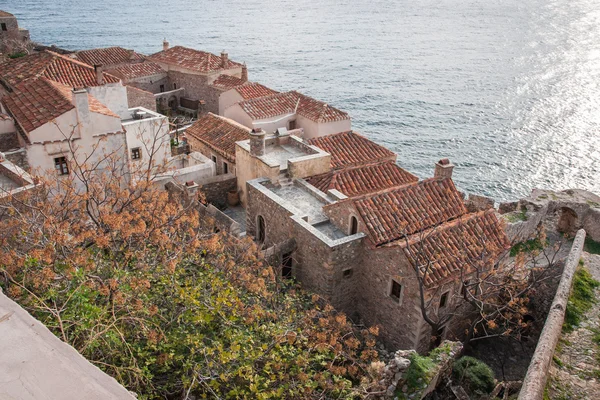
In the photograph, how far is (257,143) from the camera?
24.8m

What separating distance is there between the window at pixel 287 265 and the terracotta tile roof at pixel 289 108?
582 inches

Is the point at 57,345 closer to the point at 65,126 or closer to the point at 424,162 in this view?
the point at 65,126

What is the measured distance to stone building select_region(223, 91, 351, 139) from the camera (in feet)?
113

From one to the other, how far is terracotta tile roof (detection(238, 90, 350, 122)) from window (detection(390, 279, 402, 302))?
17162 millimetres

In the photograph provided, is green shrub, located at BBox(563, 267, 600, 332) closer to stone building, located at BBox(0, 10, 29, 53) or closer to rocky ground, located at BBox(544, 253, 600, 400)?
rocky ground, located at BBox(544, 253, 600, 400)

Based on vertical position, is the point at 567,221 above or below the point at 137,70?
below

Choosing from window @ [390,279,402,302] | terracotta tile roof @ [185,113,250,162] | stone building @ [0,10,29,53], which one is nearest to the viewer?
window @ [390,279,402,302]

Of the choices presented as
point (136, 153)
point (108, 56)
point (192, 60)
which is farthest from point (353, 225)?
point (108, 56)

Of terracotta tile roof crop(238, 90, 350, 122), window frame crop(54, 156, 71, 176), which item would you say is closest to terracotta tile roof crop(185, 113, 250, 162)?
terracotta tile roof crop(238, 90, 350, 122)

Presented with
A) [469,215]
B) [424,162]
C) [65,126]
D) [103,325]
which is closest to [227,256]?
[103,325]

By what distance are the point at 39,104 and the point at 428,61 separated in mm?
68934

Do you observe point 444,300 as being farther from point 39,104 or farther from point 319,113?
point 39,104

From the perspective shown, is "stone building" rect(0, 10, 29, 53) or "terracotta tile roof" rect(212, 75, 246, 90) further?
"stone building" rect(0, 10, 29, 53)

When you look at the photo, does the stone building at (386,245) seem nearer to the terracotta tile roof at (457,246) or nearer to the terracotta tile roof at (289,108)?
the terracotta tile roof at (457,246)
